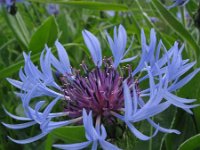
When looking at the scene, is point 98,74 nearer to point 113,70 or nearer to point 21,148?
point 113,70

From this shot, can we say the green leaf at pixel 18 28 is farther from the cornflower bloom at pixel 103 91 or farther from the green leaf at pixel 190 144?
the green leaf at pixel 190 144

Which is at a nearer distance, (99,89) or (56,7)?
(99,89)

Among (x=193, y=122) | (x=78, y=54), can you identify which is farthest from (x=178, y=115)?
(x=78, y=54)

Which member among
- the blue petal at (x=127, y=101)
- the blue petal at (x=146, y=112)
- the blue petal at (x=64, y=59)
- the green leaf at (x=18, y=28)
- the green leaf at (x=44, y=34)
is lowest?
the blue petal at (x=146, y=112)

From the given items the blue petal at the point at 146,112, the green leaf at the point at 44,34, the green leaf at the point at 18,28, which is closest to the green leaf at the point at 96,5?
the green leaf at the point at 44,34

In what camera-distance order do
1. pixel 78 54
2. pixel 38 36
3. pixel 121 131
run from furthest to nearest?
pixel 78 54
pixel 38 36
pixel 121 131

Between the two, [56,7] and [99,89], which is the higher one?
[56,7]
